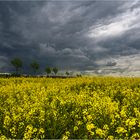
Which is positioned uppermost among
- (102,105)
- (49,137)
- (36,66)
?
Result: (36,66)

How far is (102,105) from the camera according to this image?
12.3m

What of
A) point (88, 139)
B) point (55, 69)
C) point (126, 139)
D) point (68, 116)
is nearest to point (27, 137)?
point (88, 139)

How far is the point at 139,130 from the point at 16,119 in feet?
11.7

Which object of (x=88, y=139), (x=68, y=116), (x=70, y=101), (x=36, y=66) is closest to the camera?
(x=88, y=139)

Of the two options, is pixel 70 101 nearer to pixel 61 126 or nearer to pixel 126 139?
pixel 61 126

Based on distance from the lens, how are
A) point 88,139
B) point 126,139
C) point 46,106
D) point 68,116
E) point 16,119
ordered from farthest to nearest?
point 46,106 < point 68,116 < point 16,119 < point 88,139 < point 126,139

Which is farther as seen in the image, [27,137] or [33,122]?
[33,122]

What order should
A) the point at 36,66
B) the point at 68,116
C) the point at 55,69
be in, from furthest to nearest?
1. the point at 55,69
2. the point at 36,66
3. the point at 68,116

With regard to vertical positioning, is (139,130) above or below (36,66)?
below

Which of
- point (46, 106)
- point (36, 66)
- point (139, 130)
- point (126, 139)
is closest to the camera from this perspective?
point (126, 139)

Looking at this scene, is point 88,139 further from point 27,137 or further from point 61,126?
point 61,126

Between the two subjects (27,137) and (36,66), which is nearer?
(27,137)

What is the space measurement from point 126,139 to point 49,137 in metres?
2.73

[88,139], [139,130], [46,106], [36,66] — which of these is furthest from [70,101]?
[36,66]
